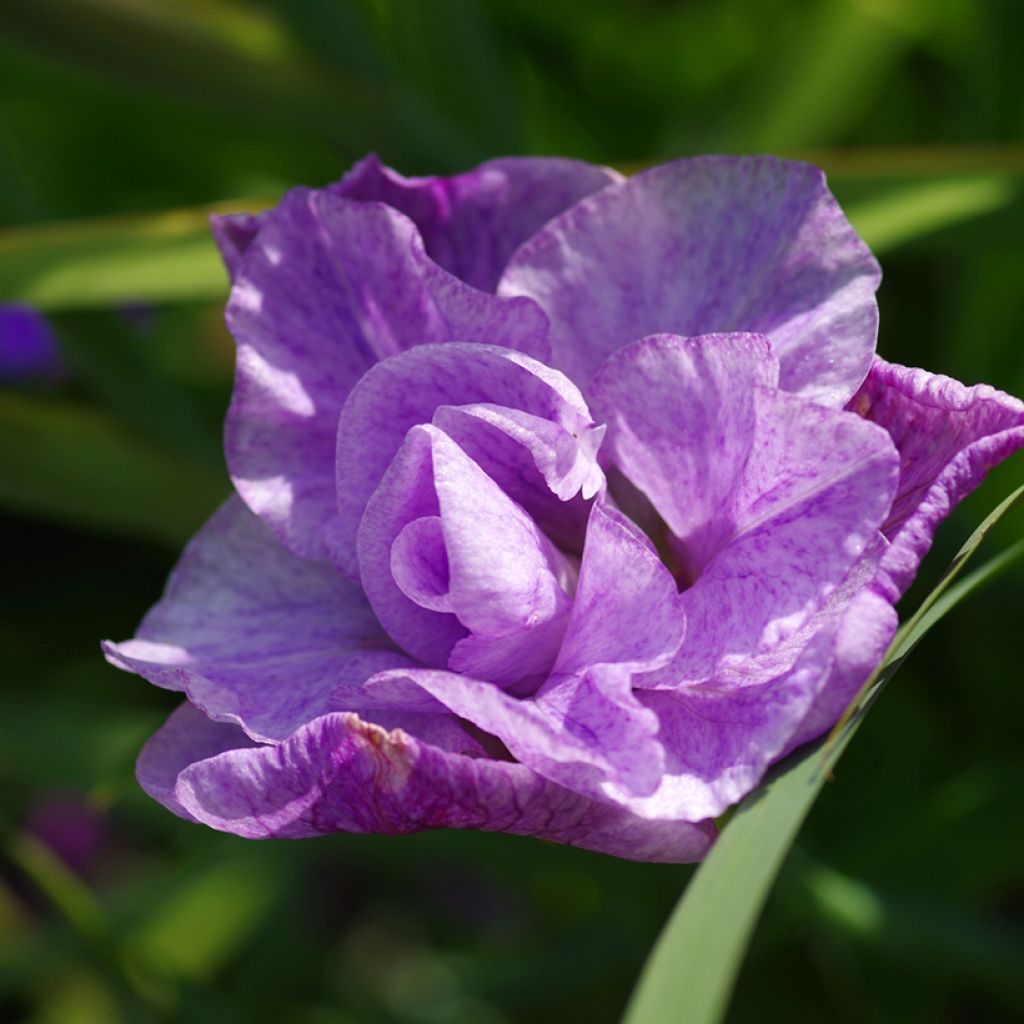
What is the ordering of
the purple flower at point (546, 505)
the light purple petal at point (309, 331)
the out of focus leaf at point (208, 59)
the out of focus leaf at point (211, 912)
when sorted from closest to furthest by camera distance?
the purple flower at point (546, 505), the light purple petal at point (309, 331), the out of focus leaf at point (208, 59), the out of focus leaf at point (211, 912)

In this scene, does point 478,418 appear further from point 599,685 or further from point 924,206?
point 924,206

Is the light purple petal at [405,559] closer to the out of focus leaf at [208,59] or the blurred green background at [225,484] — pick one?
the blurred green background at [225,484]

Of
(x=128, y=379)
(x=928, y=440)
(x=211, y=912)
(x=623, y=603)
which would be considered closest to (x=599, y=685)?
(x=623, y=603)

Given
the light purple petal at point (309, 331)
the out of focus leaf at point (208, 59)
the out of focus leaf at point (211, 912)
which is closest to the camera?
the light purple petal at point (309, 331)

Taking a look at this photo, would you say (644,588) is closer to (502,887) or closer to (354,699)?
(354,699)

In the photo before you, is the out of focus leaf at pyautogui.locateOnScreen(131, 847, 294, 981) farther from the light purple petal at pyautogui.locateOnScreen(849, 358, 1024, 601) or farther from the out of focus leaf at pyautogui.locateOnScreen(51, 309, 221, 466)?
the light purple petal at pyautogui.locateOnScreen(849, 358, 1024, 601)

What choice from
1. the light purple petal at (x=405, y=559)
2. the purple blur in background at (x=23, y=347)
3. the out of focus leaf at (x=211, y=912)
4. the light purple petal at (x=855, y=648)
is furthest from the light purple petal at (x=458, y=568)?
the purple blur in background at (x=23, y=347)

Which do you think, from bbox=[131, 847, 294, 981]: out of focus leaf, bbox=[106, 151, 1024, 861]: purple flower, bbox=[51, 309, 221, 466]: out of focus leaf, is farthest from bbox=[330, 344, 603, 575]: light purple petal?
bbox=[131, 847, 294, 981]: out of focus leaf
